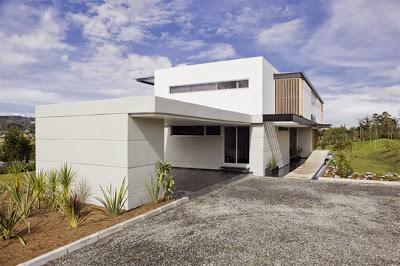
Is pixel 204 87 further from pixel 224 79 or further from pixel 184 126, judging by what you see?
pixel 184 126

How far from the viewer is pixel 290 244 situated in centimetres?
510

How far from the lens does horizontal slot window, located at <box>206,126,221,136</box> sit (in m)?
15.3

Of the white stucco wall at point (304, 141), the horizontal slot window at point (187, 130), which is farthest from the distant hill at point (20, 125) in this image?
the white stucco wall at point (304, 141)

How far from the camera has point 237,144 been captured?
14.6 meters

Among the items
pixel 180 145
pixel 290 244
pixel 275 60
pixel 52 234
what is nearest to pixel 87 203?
pixel 52 234

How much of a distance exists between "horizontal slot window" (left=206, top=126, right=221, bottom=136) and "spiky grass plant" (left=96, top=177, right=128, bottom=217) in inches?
345

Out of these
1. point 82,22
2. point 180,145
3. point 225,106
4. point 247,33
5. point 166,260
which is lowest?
point 166,260

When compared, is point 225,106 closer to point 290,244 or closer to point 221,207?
point 221,207

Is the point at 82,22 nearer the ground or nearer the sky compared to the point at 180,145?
nearer the sky

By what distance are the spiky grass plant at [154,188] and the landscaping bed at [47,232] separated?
1.44 ft

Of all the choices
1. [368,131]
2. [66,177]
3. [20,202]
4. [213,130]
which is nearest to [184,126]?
[213,130]

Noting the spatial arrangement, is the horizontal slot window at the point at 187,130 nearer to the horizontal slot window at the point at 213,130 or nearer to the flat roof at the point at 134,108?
the horizontal slot window at the point at 213,130

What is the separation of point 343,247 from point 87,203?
672 centimetres

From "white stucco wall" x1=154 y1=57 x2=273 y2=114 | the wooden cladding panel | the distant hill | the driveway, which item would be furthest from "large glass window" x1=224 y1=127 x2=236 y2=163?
the distant hill
